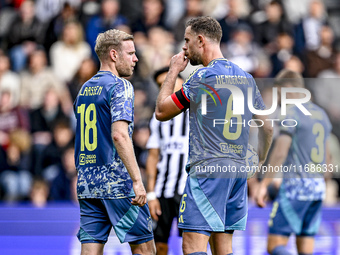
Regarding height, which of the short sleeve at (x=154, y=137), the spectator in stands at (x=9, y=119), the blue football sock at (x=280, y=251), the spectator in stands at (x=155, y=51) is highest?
the spectator in stands at (x=155, y=51)

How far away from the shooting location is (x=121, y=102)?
198 inches

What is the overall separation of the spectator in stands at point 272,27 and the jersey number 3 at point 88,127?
6794 millimetres

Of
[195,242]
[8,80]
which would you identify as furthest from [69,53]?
[195,242]

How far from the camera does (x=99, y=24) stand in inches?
469

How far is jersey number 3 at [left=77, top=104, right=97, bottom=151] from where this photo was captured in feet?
16.9

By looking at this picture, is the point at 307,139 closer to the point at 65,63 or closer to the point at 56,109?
the point at 56,109

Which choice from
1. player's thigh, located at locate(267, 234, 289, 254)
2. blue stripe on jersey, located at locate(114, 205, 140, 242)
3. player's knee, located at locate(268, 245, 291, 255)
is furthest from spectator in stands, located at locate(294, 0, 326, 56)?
blue stripe on jersey, located at locate(114, 205, 140, 242)

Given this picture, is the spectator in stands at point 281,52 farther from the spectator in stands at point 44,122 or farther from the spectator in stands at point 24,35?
the spectator in stands at point 24,35

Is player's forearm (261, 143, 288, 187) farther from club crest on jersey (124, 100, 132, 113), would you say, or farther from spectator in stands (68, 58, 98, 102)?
spectator in stands (68, 58, 98, 102)

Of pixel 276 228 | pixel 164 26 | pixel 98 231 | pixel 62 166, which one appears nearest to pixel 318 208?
pixel 276 228

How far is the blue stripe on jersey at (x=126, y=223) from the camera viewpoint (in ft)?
16.7

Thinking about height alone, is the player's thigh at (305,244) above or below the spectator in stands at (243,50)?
below

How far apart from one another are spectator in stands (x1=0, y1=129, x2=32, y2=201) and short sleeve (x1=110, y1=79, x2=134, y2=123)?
5343mm

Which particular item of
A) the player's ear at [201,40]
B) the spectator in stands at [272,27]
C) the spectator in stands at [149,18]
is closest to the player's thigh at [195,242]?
the player's ear at [201,40]
